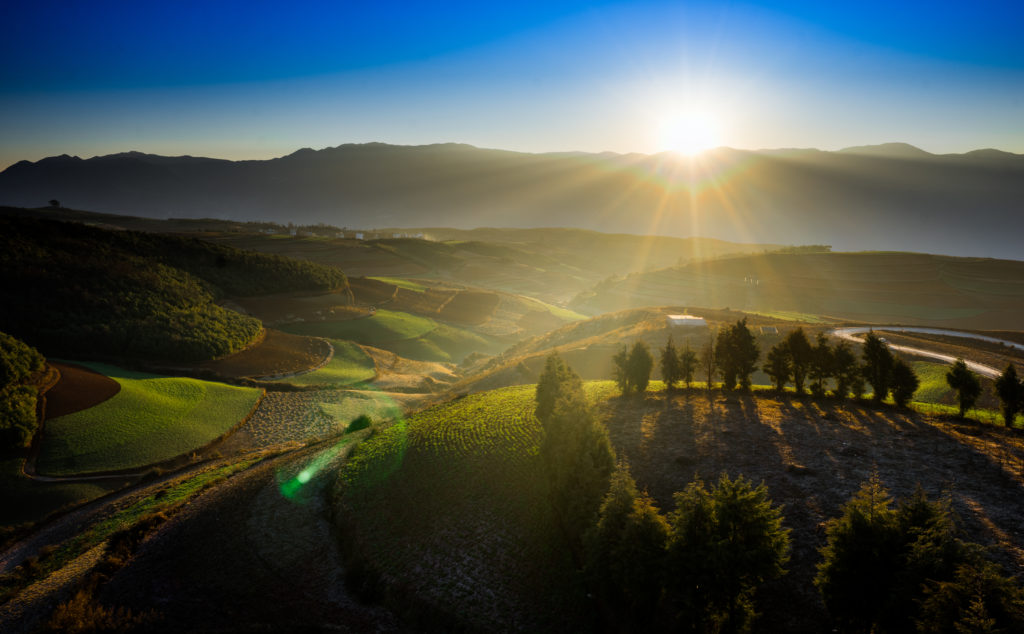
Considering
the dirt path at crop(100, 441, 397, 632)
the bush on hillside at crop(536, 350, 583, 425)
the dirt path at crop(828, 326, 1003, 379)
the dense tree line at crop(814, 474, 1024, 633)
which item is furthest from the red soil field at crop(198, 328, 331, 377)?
the dirt path at crop(828, 326, 1003, 379)

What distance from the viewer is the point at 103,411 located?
38.0m

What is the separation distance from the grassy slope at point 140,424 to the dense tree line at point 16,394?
1531 millimetres

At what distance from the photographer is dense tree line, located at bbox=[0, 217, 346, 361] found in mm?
51125

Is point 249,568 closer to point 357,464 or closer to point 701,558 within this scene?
point 357,464

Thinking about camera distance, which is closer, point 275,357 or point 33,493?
point 33,493

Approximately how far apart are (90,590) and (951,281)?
5545 inches

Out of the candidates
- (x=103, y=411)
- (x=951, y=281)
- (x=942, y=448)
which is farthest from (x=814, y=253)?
(x=103, y=411)

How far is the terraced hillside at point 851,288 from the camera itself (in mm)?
91625

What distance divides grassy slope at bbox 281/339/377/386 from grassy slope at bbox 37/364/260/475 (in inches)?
324

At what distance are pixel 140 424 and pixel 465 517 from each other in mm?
32037

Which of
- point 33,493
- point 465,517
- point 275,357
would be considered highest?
point 465,517

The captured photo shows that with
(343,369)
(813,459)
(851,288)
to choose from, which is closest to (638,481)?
(813,459)

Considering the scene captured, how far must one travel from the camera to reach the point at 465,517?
21203 mm

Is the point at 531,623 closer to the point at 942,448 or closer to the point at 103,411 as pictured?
the point at 942,448
